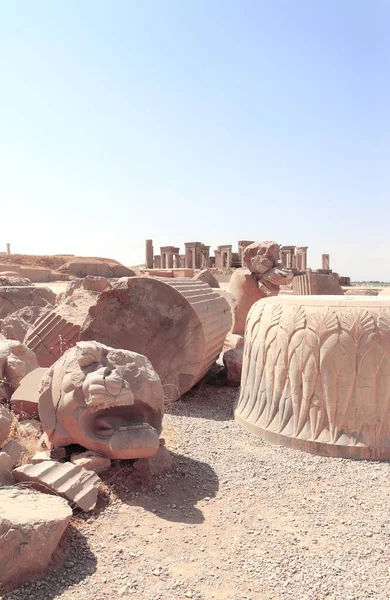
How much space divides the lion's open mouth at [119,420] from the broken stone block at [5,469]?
1.57 feet

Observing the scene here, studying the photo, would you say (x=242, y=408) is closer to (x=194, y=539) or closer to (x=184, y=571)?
(x=194, y=539)

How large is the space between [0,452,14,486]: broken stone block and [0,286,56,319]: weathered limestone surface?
5006 millimetres

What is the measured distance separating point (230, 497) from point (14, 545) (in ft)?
4.07

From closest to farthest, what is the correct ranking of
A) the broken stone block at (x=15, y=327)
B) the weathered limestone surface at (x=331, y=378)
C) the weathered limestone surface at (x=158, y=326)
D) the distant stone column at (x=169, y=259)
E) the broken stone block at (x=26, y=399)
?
1. the weathered limestone surface at (x=331, y=378)
2. the broken stone block at (x=26, y=399)
3. the weathered limestone surface at (x=158, y=326)
4. the broken stone block at (x=15, y=327)
5. the distant stone column at (x=169, y=259)

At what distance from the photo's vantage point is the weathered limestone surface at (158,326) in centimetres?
459

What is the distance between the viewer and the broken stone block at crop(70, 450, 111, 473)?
108 inches

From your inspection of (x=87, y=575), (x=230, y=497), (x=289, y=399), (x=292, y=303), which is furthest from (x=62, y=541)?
(x=292, y=303)

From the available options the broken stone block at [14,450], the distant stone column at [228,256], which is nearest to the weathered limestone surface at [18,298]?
the broken stone block at [14,450]

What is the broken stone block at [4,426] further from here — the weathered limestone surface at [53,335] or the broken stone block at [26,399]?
the weathered limestone surface at [53,335]

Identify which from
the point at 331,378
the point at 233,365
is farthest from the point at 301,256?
the point at 331,378

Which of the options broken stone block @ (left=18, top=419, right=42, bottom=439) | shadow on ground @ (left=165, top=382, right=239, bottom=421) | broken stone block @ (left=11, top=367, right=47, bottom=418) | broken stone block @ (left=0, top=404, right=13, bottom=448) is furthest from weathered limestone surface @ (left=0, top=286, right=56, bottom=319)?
broken stone block @ (left=0, top=404, right=13, bottom=448)

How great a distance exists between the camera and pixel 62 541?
87.6 inches

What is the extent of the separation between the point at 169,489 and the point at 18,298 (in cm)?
560

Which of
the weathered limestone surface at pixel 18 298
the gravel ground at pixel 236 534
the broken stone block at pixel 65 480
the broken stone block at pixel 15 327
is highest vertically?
the weathered limestone surface at pixel 18 298
